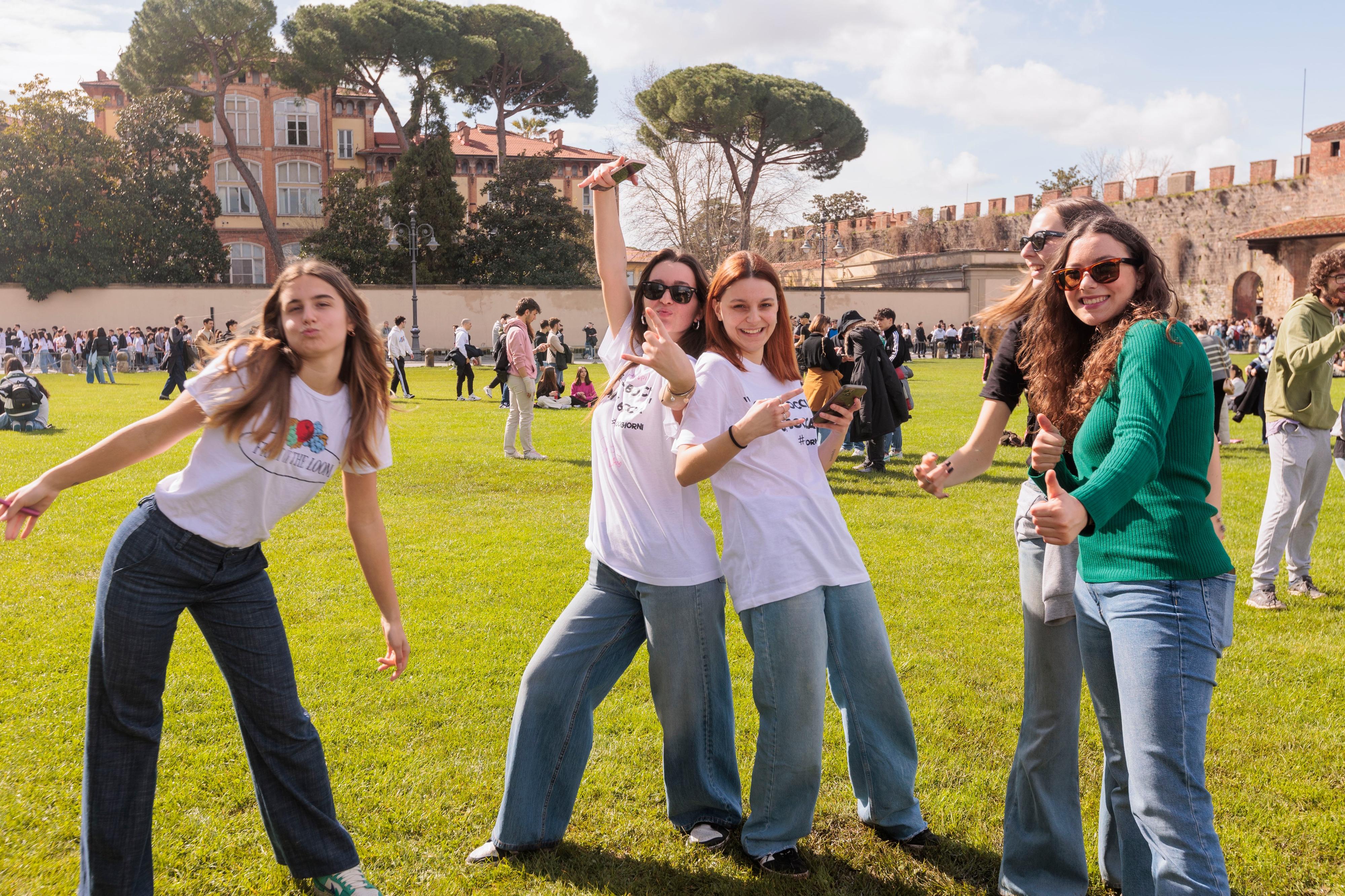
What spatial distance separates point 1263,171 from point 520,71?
3534 cm

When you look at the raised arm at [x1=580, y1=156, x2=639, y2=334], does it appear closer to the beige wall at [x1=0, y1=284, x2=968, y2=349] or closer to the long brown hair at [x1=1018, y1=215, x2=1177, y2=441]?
the long brown hair at [x1=1018, y1=215, x2=1177, y2=441]

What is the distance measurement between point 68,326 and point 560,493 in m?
39.0

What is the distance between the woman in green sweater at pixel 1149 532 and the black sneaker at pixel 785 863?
3.45ft

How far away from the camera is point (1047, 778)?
2691mm

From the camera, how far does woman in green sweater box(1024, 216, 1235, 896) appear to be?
78.1 inches

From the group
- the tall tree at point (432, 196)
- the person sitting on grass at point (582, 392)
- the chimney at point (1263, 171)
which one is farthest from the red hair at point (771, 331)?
the chimney at point (1263, 171)

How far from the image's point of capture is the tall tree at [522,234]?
43844mm

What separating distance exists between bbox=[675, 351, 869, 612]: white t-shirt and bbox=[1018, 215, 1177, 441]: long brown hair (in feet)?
2.04

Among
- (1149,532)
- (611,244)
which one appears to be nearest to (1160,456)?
(1149,532)

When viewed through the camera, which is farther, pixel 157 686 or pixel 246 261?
pixel 246 261

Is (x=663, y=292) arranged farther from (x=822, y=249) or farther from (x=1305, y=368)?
(x=822, y=249)

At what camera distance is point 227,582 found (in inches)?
98.5

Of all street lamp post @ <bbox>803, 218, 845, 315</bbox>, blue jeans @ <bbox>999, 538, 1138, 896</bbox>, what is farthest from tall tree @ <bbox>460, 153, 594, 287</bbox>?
blue jeans @ <bbox>999, 538, 1138, 896</bbox>

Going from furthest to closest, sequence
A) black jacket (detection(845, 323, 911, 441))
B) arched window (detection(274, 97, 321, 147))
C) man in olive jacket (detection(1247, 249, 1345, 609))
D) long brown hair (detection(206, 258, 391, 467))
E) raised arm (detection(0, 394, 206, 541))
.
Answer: arched window (detection(274, 97, 321, 147))
black jacket (detection(845, 323, 911, 441))
man in olive jacket (detection(1247, 249, 1345, 609))
long brown hair (detection(206, 258, 391, 467))
raised arm (detection(0, 394, 206, 541))
